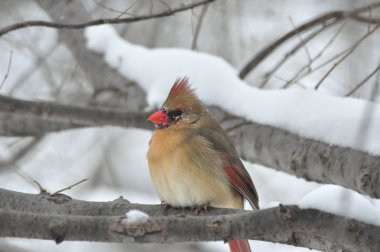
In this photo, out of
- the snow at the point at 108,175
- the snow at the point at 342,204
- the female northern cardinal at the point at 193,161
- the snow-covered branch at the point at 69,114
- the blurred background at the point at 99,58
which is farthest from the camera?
the snow at the point at 108,175

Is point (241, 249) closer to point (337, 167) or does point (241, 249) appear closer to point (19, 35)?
point (337, 167)

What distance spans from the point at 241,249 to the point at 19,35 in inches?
146

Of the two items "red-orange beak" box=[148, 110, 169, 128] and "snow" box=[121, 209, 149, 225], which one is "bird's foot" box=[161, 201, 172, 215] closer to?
"red-orange beak" box=[148, 110, 169, 128]

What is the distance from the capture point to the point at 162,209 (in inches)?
136

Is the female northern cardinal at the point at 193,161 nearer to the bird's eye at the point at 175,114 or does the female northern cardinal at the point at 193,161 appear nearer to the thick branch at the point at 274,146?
the bird's eye at the point at 175,114

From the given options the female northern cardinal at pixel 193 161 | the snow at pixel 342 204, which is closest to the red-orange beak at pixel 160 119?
the female northern cardinal at pixel 193 161

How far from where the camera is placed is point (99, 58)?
5730 mm

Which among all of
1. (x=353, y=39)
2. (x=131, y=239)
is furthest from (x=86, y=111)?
(x=353, y=39)

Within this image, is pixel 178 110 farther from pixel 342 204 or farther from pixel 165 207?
pixel 342 204

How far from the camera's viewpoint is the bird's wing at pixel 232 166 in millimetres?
3953

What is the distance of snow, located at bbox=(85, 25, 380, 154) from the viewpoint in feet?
12.4

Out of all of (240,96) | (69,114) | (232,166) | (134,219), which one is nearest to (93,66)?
(69,114)

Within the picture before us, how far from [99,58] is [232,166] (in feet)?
7.16

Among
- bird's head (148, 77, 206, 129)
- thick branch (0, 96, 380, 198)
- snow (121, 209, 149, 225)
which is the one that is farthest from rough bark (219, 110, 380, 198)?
snow (121, 209, 149, 225)
